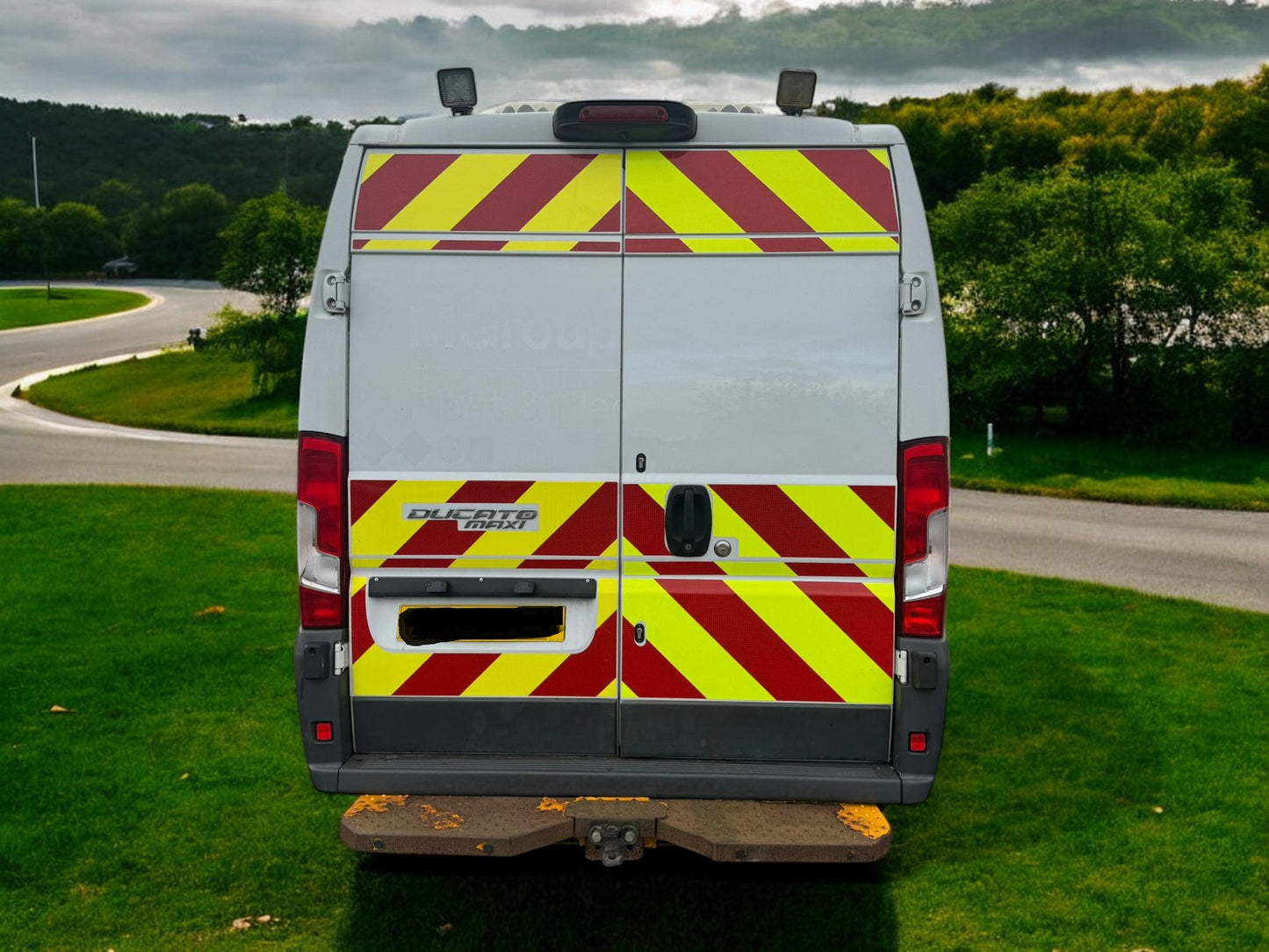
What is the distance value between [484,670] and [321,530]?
2.44ft

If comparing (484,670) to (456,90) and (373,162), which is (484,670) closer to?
(373,162)

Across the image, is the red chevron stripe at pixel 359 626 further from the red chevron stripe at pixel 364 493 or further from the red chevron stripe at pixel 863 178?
the red chevron stripe at pixel 863 178

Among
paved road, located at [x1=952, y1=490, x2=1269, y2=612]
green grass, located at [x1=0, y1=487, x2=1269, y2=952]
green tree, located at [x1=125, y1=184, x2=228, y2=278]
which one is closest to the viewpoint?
green grass, located at [x1=0, y1=487, x2=1269, y2=952]

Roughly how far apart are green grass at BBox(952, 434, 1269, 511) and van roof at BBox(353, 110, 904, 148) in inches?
569

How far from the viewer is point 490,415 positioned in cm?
459

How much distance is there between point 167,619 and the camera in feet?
33.9

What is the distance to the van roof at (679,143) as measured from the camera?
15.3 ft

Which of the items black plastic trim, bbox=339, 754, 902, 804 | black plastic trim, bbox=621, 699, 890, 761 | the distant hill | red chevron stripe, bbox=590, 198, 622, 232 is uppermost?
the distant hill

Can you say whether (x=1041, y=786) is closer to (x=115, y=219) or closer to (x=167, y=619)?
(x=167, y=619)

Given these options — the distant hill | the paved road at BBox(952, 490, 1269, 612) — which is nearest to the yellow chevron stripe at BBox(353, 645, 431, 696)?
the paved road at BBox(952, 490, 1269, 612)

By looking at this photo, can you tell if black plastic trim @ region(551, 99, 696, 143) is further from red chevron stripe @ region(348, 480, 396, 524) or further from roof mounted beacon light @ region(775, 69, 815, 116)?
red chevron stripe @ region(348, 480, 396, 524)

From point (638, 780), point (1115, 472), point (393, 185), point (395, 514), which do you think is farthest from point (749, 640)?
point (1115, 472)

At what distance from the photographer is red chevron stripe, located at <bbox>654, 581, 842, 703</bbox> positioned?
4.59m

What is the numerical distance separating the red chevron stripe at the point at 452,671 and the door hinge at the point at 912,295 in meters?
1.85
